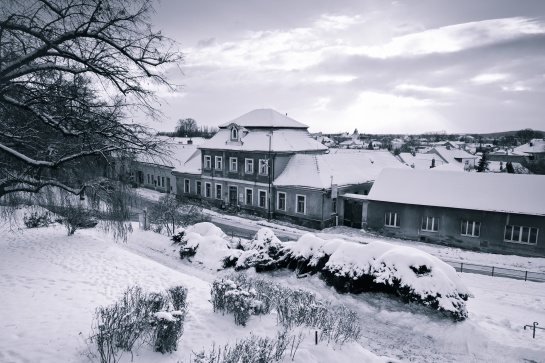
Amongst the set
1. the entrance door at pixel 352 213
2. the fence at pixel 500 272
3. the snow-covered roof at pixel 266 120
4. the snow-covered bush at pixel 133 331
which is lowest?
the fence at pixel 500 272

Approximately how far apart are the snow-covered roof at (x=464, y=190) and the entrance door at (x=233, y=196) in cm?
1396

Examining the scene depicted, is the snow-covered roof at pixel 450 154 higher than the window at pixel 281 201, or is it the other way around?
the snow-covered roof at pixel 450 154

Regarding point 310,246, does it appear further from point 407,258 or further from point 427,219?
point 427,219

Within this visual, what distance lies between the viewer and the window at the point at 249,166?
116ft

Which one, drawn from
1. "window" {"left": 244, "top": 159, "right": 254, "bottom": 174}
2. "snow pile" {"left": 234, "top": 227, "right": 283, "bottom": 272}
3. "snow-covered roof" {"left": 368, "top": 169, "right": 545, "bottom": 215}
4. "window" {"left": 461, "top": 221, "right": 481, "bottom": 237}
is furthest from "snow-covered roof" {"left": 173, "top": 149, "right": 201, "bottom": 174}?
"window" {"left": 461, "top": 221, "right": 481, "bottom": 237}

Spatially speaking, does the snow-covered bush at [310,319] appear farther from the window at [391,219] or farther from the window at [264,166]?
the window at [264,166]

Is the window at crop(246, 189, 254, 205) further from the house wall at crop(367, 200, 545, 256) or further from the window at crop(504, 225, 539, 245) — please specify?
the window at crop(504, 225, 539, 245)

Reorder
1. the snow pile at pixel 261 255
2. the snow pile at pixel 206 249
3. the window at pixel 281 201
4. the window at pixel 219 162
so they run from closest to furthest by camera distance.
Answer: the snow pile at pixel 261 255 → the snow pile at pixel 206 249 → the window at pixel 281 201 → the window at pixel 219 162

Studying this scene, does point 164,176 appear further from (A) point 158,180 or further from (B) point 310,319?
(B) point 310,319

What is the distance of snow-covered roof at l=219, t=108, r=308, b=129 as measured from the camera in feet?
120

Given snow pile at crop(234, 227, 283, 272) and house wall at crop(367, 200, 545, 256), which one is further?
house wall at crop(367, 200, 545, 256)

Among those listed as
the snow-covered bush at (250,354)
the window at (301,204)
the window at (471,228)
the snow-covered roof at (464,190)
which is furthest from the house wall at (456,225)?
the snow-covered bush at (250,354)

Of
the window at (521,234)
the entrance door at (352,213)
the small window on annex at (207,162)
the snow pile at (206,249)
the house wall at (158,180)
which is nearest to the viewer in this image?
the snow pile at (206,249)

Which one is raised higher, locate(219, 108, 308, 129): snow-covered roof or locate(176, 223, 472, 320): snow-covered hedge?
locate(219, 108, 308, 129): snow-covered roof
